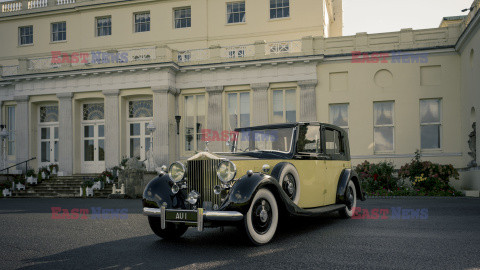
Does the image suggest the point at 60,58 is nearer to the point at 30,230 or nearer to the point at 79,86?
the point at 79,86

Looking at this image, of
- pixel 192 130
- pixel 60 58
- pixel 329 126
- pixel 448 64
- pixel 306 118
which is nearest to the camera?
pixel 329 126

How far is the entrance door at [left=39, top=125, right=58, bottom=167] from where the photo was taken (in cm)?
2350

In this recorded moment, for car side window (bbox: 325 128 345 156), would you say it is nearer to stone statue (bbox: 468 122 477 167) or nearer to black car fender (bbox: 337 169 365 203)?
black car fender (bbox: 337 169 365 203)

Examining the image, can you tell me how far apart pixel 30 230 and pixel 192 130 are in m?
14.1

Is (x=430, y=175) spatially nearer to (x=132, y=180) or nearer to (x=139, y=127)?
(x=132, y=180)

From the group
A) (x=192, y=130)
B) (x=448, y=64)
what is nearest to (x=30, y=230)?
(x=192, y=130)

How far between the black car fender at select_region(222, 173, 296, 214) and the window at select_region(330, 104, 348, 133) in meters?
14.5

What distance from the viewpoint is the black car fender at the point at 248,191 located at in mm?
5383

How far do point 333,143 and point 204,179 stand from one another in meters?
3.15

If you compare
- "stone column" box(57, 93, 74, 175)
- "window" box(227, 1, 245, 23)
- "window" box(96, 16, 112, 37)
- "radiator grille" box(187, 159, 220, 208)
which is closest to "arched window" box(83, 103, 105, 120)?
"stone column" box(57, 93, 74, 175)

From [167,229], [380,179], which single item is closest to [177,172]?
[167,229]

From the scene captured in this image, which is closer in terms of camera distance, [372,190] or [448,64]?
[372,190]

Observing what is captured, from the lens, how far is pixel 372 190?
16.5 m

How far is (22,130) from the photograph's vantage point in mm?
23062
